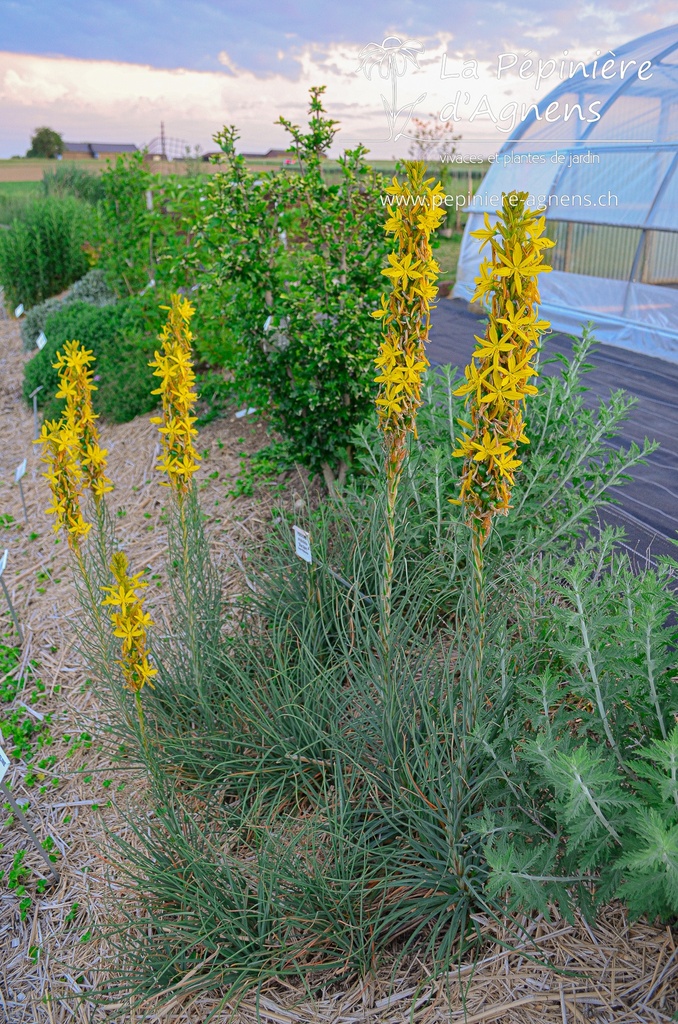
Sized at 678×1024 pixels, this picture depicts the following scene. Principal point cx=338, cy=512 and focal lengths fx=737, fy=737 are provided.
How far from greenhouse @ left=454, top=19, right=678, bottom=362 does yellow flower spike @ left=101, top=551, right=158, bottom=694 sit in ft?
20.7

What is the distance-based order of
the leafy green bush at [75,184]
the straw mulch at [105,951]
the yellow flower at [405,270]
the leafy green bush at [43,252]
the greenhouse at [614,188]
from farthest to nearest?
the leafy green bush at [75,184] < the leafy green bush at [43,252] < the greenhouse at [614,188] < the straw mulch at [105,951] < the yellow flower at [405,270]

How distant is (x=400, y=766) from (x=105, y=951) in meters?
1.16

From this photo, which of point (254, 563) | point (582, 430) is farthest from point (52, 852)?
point (582, 430)

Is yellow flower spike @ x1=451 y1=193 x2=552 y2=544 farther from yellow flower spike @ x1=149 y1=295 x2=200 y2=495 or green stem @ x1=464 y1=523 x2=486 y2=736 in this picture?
yellow flower spike @ x1=149 y1=295 x2=200 y2=495

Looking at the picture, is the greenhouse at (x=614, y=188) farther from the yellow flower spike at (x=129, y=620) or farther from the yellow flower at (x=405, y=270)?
the yellow flower spike at (x=129, y=620)

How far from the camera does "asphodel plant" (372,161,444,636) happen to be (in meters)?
1.69

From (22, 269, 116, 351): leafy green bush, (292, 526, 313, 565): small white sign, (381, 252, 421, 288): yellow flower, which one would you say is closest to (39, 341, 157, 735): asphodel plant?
(292, 526, 313, 565): small white sign

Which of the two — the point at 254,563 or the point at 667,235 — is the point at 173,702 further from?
the point at 667,235

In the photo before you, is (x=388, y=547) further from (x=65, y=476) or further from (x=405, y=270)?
(x=65, y=476)

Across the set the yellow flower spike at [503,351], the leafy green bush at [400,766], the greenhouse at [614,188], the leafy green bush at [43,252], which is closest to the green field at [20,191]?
the leafy green bush at [43,252]

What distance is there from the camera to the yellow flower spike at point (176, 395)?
2248mm

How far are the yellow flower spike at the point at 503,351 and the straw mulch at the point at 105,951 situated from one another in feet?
3.59

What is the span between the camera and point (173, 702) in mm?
2879

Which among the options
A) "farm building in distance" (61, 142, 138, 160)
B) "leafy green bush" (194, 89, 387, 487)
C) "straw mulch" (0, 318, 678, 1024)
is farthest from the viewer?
"farm building in distance" (61, 142, 138, 160)
